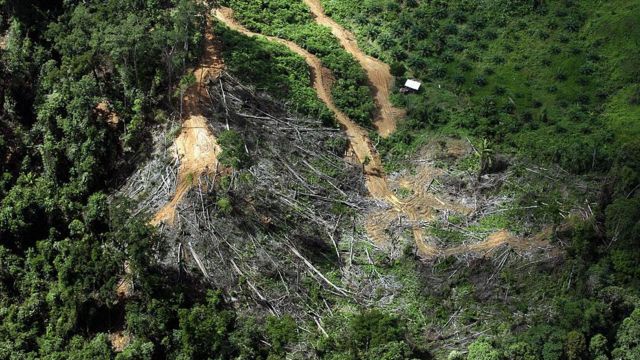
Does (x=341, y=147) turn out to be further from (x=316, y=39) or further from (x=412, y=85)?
(x=316, y=39)

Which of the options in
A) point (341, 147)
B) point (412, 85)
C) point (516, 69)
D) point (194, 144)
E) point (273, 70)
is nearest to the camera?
point (194, 144)

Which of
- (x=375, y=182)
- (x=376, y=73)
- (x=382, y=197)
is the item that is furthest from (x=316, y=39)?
(x=382, y=197)

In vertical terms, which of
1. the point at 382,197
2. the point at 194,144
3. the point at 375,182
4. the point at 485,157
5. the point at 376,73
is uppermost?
the point at 194,144

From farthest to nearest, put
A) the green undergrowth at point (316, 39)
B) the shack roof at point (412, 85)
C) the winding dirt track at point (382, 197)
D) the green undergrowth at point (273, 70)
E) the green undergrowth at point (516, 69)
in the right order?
the shack roof at point (412, 85)
the green undergrowth at point (316, 39)
the green undergrowth at point (516, 69)
the green undergrowth at point (273, 70)
the winding dirt track at point (382, 197)

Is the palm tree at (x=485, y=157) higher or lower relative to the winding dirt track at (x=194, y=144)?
lower

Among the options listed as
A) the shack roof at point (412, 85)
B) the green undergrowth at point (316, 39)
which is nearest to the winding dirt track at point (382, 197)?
the green undergrowth at point (316, 39)

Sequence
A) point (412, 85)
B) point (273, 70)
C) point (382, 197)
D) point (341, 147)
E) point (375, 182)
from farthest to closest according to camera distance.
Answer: point (412, 85) → point (273, 70) → point (341, 147) → point (375, 182) → point (382, 197)

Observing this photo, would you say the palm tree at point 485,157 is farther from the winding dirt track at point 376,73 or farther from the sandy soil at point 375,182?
the winding dirt track at point 376,73

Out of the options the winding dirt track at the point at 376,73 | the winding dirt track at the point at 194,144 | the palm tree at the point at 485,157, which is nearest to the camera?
the winding dirt track at the point at 194,144
